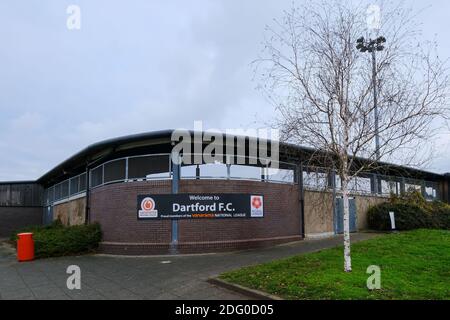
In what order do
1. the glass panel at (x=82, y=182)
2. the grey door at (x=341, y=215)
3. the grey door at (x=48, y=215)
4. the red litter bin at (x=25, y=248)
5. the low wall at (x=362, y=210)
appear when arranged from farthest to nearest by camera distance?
1. the grey door at (x=48, y=215)
2. the low wall at (x=362, y=210)
3. the glass panel at (x=82, y=182)
4. the grey door at (x=341, y=215)
5. the red litter bin at (x=25, y=248)

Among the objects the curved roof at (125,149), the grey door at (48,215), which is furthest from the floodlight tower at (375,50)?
the grey door at (48,215)

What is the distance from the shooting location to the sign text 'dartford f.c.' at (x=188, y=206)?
595 inches

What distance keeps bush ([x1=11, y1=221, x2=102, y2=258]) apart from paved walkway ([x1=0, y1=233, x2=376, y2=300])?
2.48ft

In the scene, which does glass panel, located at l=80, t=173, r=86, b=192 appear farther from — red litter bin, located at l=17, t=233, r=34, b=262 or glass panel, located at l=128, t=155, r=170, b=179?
glass panel, located at l=128, t=155, r=170, b=179

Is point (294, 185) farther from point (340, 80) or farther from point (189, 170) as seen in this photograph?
point (340, 80)

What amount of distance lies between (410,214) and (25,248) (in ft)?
59.7

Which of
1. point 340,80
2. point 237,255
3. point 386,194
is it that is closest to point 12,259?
point 237,255

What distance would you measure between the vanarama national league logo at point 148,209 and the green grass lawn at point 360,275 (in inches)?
232

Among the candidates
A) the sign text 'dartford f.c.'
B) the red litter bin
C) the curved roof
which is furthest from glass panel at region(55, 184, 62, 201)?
the sign text 'dartford f.c.'

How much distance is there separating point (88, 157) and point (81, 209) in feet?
9.28

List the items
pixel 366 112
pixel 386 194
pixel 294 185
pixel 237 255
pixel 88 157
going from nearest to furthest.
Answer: pixel 366 112 < pixel 237 255 < pixel 294 185 < pixel 88 157 < pixel 386 194

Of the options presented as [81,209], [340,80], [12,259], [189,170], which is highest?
[340,80]

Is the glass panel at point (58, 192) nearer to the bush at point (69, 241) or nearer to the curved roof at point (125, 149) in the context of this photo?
the curved roof at point (125, 149)

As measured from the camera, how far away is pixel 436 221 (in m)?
21.4
